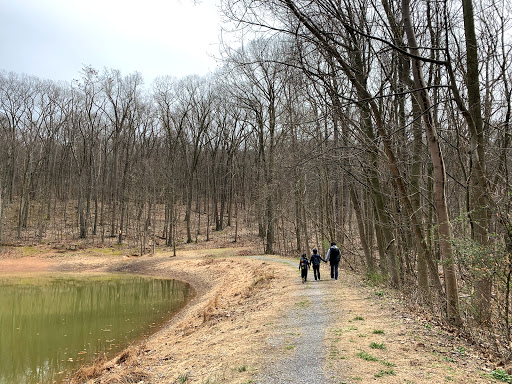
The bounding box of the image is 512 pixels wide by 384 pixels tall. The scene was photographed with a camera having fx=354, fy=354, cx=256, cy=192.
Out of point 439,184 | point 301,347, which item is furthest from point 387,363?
point 439,184

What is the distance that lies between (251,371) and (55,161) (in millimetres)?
47326

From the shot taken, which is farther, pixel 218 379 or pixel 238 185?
pixel 238 185

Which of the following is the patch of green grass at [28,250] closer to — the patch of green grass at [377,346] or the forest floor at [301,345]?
the forest floor at [301,345]

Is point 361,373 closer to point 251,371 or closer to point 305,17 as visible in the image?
point 251,371

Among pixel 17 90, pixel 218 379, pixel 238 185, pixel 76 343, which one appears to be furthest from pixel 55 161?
pixel 218 379

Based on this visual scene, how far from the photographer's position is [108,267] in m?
28.0

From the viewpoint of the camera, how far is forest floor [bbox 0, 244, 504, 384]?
511 centimetres

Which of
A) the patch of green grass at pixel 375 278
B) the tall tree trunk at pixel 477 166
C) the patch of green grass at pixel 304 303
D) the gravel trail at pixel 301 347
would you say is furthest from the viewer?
the patch of green grass at pixel 375 278

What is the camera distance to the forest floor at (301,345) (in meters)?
5.11

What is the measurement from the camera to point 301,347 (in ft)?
20.5

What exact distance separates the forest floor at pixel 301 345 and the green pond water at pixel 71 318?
1200 mm

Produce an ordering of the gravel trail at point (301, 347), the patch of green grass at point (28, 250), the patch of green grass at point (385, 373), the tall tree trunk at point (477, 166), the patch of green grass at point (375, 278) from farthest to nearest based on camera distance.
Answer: the patch of green grass at point (28, 250)
the patch of green grass at point (375, 278)
the tall tree trunk at point (477, 166)
the gravel trail at point (301, 347)
the patch of green grass at point (385, 373)

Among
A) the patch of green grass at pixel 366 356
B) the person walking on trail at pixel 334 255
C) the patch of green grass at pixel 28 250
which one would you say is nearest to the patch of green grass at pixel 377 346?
the patch of green grass at pixel 366 356

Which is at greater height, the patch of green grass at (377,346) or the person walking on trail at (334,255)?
the person walking on trail at (334,255)
